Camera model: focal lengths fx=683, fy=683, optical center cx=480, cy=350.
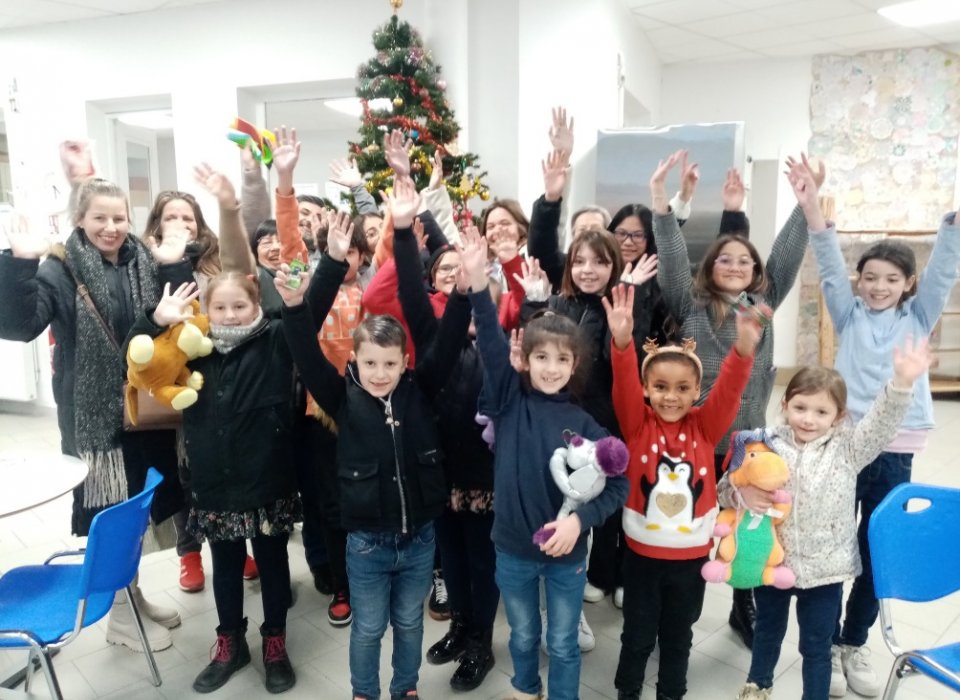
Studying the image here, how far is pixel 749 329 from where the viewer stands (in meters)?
1.79

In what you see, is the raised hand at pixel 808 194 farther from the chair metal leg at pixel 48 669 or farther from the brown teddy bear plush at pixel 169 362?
the chair metal leg at pixel 48 669

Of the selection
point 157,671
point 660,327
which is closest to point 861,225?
point 660,327

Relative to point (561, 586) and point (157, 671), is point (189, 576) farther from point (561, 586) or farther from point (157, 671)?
point (561, 586)

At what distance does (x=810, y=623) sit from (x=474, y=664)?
1.00 meters

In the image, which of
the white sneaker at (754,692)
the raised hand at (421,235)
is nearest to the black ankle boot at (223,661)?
the raised hand at (421,235)

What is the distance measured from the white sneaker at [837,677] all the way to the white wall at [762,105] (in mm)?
4916

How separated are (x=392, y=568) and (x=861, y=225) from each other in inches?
238

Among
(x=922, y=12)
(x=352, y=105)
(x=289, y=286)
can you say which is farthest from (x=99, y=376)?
(x=922, y=12)

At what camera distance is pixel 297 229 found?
238 cm

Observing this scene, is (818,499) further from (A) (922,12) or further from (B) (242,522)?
(A) (922,12)

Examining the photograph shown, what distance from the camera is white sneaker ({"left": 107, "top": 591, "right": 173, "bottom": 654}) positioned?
2.41 meters

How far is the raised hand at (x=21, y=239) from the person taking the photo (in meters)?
1.91

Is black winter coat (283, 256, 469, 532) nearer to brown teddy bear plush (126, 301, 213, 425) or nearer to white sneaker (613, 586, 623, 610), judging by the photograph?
brown teddy bear plush (126, 301, 213, 425)

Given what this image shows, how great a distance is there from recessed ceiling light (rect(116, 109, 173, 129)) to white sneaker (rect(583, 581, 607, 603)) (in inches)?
192
